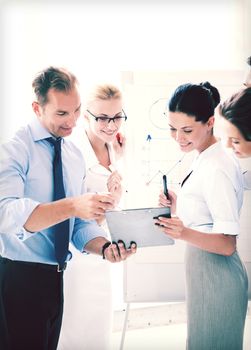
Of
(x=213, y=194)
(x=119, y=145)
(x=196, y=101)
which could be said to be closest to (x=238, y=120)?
(x=196, y=101)

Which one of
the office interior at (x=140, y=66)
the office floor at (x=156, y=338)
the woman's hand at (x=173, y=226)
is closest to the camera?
the woman's hand at (x=173, y=226)

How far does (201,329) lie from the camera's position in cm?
150

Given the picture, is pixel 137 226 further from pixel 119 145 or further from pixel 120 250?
pixel 119 145

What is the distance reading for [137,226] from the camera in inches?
58.5

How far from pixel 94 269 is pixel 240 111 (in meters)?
0.99

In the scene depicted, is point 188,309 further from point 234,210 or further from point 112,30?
point 112,30

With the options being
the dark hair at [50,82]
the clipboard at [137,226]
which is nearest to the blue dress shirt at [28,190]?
the dark hair at [50,82]

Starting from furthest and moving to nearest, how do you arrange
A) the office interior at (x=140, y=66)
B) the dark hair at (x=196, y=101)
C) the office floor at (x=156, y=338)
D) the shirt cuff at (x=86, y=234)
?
the office floor at (x=156, y=338), the office interior at (x=140, y=66), the shirt cuff at (x=86, y=234), the dark hair at (x=196, y=101)

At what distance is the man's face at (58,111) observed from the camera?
1599mm

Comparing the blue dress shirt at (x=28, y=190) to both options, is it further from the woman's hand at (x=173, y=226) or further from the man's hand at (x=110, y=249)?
the woman's hand at (x=173, y=226)

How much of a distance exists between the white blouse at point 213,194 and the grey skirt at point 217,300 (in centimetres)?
11

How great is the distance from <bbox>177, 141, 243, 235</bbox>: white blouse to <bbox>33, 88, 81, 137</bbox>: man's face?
1.68 feet

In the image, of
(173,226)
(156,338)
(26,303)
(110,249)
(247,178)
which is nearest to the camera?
(173,226)

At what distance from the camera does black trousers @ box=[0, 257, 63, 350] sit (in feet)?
4.87
